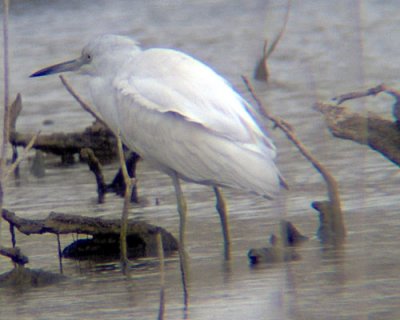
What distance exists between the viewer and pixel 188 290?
5590 millimetres

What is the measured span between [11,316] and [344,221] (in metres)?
2.06

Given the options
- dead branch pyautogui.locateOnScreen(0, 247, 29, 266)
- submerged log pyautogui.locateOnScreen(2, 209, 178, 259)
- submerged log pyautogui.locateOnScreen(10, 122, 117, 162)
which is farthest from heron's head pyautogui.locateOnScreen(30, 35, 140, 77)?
dead branch pyautogui.locateOnScreen(0, 247, 29, 266)

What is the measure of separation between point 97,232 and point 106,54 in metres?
1.29

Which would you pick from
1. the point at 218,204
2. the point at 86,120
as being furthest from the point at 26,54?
the point at 218,204

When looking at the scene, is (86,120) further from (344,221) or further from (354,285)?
(354,285)

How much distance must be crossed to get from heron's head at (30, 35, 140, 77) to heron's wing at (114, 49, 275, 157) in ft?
1.09

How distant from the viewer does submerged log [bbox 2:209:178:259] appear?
6395 mm

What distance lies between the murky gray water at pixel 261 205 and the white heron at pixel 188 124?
30cm

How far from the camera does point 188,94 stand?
6551 millimetres

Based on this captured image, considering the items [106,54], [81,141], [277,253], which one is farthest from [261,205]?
[81,141]

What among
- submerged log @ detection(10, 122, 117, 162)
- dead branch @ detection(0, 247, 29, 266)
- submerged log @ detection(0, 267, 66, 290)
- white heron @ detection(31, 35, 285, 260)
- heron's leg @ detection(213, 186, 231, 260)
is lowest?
submerged log @ detection(10, 122, 117, 162)

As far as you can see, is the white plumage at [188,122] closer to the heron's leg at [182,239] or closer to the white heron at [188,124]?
the white heron at [188,124]

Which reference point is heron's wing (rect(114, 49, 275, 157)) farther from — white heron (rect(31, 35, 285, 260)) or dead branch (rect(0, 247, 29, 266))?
Result: dead branch (rect(0, 247, 29, 266))

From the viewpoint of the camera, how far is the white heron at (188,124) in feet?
21.1
